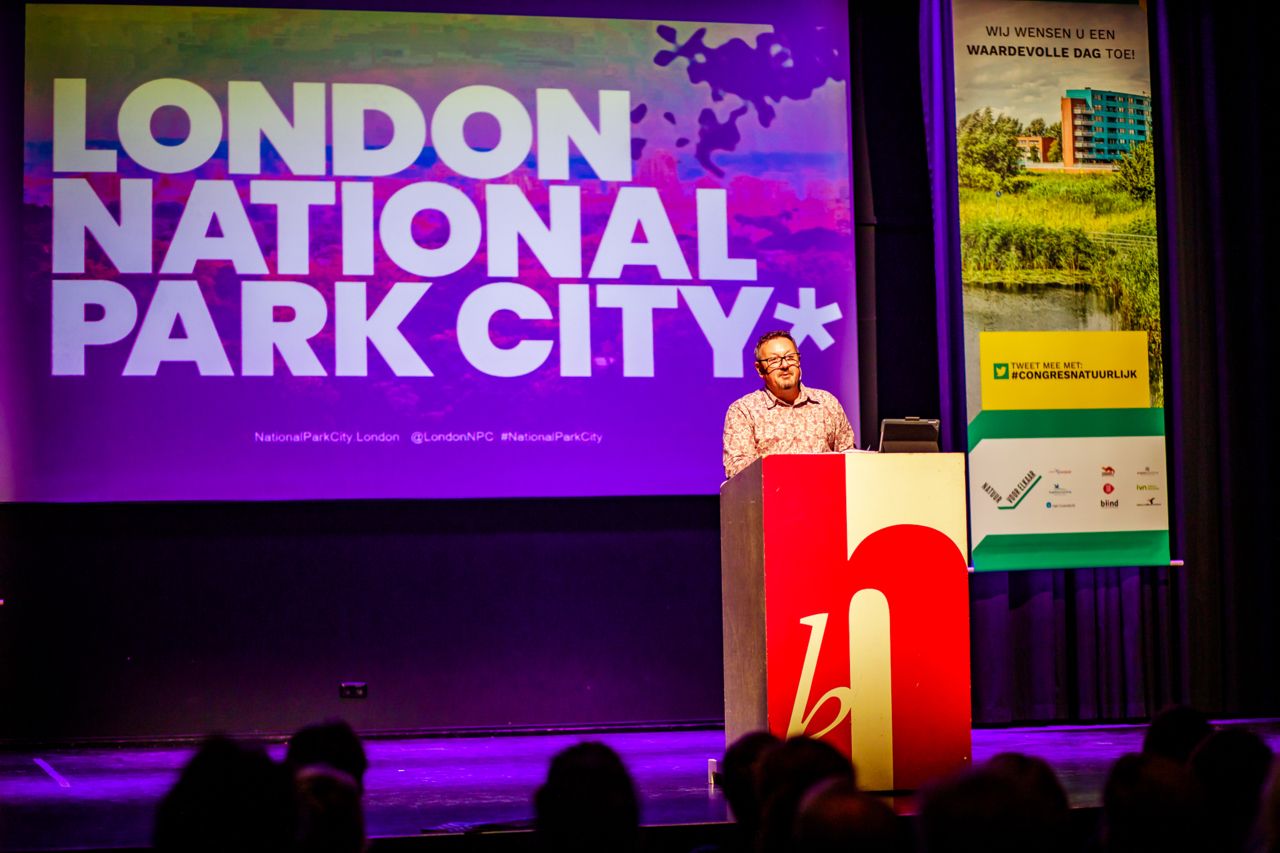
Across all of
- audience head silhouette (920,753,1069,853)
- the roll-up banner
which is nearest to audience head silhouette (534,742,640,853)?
audience head silhouette (920,753,1069,853)

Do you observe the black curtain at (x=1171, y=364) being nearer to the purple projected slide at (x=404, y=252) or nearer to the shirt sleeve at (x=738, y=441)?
the purple projected slide at (x=404, y=252)

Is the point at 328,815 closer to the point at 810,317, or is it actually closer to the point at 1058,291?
the point at 810,317

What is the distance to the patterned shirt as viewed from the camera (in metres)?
4.56

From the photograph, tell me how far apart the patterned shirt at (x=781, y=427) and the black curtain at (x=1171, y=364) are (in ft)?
5.85

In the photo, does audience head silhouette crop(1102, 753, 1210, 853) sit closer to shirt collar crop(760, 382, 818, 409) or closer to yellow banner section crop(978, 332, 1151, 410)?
shirt collar crop(760, 382, 818, 409)

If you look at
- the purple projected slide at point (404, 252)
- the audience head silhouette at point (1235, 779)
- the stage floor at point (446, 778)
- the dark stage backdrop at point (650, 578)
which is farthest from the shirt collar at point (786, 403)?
the audience head silhouette at point (1235, 779)

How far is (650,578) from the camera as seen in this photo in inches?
250

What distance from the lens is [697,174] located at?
6289mm

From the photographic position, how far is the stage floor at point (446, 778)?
3590 mm

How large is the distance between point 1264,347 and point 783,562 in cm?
402

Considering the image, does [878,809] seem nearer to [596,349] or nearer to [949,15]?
[596,349]

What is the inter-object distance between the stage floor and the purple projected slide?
1131mm

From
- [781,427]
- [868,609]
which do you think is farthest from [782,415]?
[868,609]

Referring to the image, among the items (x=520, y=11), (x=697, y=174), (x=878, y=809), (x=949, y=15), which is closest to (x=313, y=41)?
(x=520, y=11)
